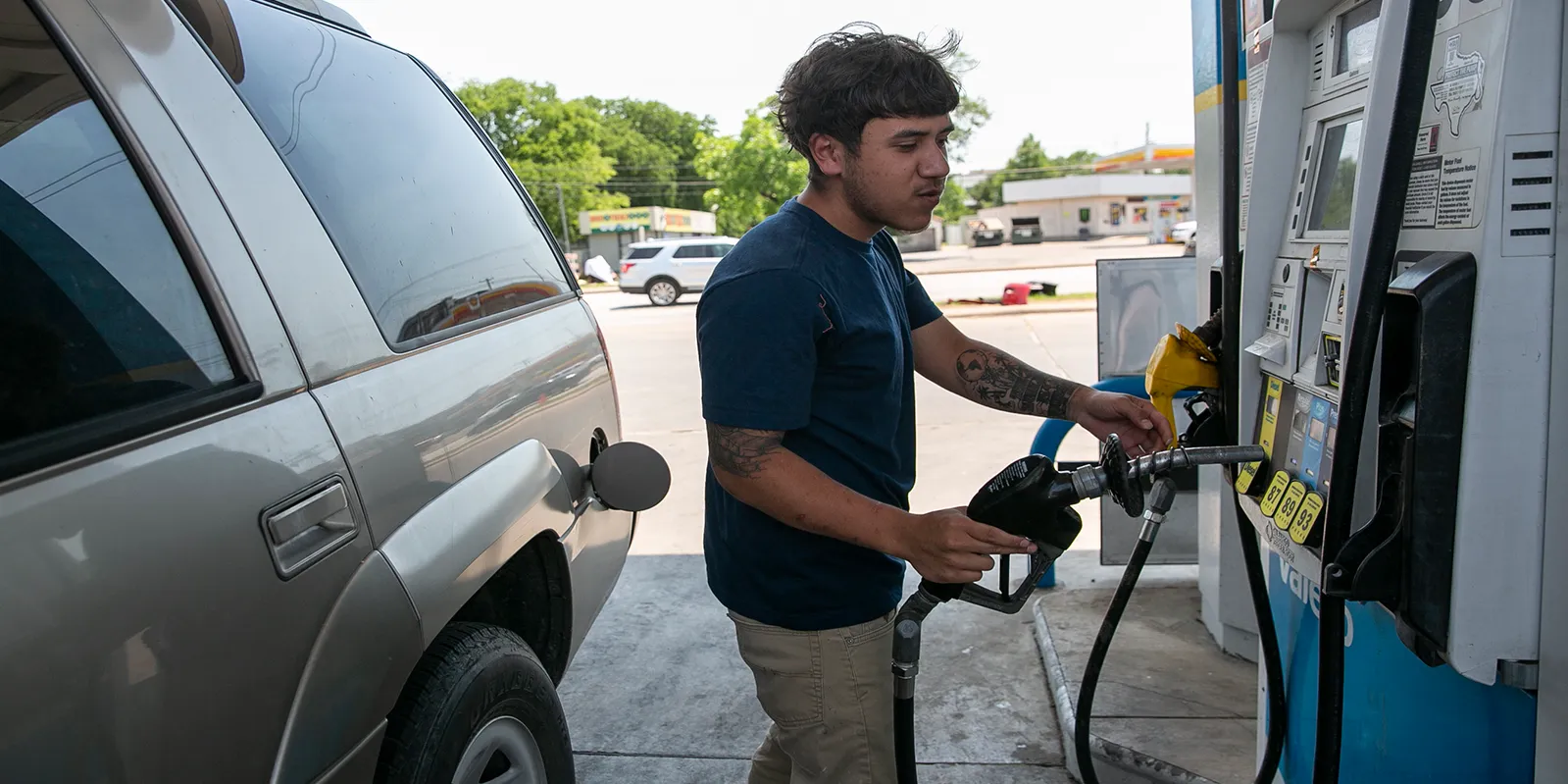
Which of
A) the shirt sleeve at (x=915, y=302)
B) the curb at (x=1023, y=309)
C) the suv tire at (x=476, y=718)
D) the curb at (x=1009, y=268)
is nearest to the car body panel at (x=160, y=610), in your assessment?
the suv tire at (x=476, y=718)

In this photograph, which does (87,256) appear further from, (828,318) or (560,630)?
(560,630)

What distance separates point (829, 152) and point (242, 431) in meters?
1.11

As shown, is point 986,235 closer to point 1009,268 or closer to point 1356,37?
point 1009,268

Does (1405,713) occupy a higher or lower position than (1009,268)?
higher

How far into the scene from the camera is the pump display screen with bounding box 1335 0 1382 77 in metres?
1.82

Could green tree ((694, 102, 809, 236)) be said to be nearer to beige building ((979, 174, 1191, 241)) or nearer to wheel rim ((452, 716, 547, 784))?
wheel rim ((452, 716, 547, 784))

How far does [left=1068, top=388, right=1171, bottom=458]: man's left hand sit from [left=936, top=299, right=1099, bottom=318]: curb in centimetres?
1481

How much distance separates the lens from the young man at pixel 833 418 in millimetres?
1870

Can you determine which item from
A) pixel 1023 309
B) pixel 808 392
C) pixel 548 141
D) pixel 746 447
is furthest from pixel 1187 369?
pixel 548 141

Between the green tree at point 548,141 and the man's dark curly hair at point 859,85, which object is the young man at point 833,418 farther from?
the green tree at point 548,141

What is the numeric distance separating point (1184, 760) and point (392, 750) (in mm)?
2217

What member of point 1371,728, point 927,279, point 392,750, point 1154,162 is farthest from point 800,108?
point 1154,162

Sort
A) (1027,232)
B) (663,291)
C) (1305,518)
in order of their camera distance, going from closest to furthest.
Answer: (1305,518)
(663,291)
(1027,232)

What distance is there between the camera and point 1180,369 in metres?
2.37
